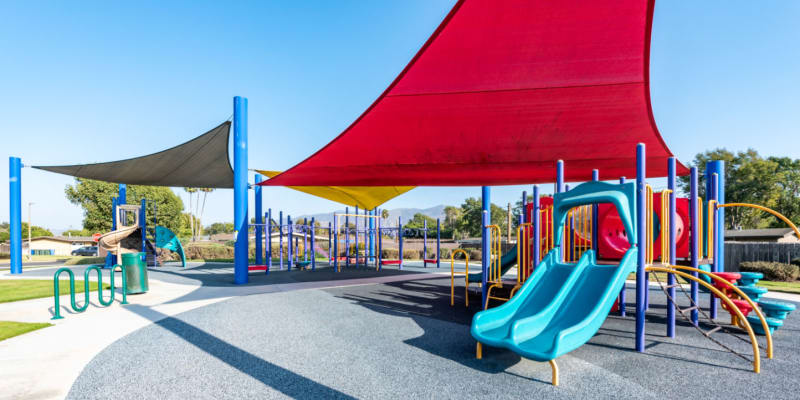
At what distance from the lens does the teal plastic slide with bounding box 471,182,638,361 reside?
3.35 metres

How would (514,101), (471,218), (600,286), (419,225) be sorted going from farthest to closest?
(419,225) → (471,218) → (514,101) → (600,286)

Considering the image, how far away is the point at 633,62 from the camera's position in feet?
14.7

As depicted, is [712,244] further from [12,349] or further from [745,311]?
[12,349]

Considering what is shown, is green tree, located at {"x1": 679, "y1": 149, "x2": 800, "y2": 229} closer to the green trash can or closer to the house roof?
the house roof

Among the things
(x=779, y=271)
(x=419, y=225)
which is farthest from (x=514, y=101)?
(x=419, y=225)

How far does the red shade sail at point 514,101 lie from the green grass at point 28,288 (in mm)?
5001

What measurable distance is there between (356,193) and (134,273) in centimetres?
836

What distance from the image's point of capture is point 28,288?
8906mm

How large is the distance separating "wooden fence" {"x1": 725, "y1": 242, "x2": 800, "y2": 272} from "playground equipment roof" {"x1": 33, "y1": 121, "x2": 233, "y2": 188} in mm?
18434

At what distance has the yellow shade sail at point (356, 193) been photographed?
13.8 m

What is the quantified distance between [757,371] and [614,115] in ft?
11.7

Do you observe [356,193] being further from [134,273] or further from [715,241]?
[715,241]

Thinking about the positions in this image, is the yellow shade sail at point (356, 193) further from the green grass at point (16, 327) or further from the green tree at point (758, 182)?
the green tree at point (758, 182)

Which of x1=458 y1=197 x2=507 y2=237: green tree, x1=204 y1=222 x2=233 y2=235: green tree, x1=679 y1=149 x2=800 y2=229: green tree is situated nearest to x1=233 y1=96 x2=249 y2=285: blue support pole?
x1=679 y1=149 x2=800 y2=229: green tree
